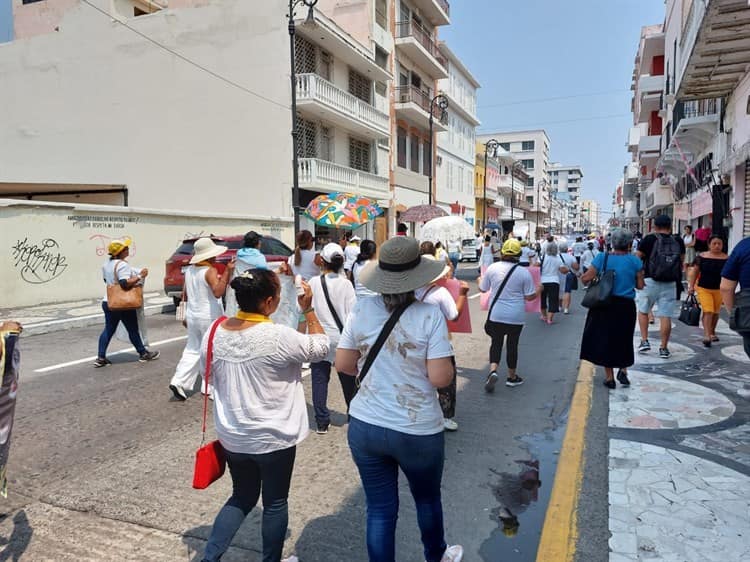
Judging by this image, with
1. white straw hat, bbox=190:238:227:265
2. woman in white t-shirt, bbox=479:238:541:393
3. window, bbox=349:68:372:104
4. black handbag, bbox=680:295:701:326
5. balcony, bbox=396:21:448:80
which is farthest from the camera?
balcony, bbox=396:21:448:80

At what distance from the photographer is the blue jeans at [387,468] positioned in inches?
94.3

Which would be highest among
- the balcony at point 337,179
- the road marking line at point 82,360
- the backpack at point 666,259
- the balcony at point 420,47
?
the balcony at point 420,47

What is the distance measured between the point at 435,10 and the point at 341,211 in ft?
75.8

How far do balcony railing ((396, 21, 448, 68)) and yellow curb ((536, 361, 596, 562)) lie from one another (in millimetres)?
27721

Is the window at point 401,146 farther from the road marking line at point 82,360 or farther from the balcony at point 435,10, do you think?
the road marking line at point 82,360

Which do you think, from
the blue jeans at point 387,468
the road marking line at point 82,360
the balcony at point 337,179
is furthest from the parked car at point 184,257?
the blue jeans at point 387,468

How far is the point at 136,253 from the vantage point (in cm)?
1545

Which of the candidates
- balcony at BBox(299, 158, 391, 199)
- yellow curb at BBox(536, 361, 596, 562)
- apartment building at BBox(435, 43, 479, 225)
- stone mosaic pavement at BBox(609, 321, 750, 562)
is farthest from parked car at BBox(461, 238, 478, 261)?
yellow curb at BBox(536, 361, 596, 562)

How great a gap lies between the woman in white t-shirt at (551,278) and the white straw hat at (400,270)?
891cm

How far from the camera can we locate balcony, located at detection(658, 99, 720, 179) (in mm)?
16656

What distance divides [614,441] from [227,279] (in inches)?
153

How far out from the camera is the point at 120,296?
276 inches

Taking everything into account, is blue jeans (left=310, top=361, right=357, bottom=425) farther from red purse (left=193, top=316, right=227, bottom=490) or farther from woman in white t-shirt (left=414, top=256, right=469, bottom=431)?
red purse (left=193, top=316, right=227, bottom=490)

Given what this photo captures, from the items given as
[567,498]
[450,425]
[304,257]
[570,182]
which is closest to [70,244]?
[304,257]
